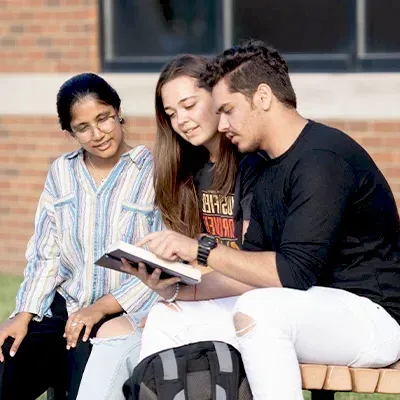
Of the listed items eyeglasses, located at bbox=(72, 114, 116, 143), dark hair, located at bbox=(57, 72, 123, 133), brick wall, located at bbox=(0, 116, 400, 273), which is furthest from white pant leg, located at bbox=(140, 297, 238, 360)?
brick wall, located at bbox=(0, 116, 400, 273)

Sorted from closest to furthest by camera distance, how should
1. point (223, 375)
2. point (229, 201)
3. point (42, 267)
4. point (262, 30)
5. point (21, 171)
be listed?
1. point (223, 375)
2. point (229, 201)
3. point (42, 267)
4. point (262, 30)
5. point (21, 171)

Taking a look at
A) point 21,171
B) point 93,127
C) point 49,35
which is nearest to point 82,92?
point 93,127

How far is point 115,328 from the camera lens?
441cm

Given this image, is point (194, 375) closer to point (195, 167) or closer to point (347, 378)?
point (347, 378)

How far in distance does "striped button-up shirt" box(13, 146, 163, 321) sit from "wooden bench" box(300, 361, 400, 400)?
2.89ft

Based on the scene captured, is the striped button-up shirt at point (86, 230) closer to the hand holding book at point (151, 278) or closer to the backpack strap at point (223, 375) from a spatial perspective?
the hand holding book at point (151, 278)

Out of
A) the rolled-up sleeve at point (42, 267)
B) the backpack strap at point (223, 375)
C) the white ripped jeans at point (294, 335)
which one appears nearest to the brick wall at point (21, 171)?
the rolled-up sleeve at point (42, 267)

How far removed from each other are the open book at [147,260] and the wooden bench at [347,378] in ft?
1.58

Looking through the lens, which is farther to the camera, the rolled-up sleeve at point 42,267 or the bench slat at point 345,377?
the rolled-up sleeve at point 42,267

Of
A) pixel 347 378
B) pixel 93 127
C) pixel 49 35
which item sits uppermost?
pixel 49 35

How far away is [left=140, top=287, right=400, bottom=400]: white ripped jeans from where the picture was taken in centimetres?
373

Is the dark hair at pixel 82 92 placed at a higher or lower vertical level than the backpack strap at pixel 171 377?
higher

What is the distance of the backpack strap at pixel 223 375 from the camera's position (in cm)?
389

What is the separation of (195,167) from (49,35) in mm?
3977
